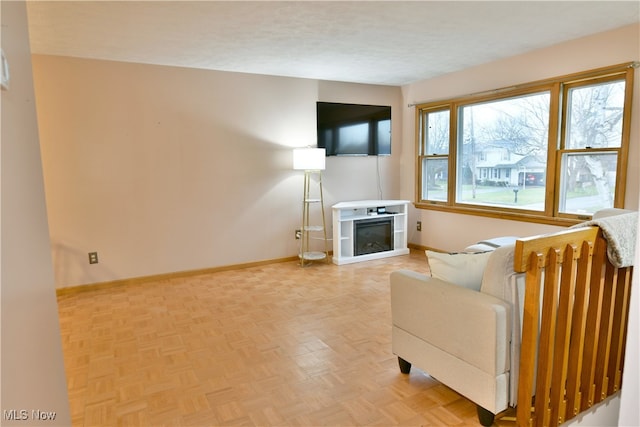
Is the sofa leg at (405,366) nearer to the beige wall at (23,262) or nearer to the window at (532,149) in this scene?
the beige wall at (23,262)

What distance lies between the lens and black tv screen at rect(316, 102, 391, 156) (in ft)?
17.1

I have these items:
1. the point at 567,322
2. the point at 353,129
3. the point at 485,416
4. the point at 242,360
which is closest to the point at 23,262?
the point at 242,360

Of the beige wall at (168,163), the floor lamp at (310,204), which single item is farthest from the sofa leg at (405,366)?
the beige wall at (168,163)

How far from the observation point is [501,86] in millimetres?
4355

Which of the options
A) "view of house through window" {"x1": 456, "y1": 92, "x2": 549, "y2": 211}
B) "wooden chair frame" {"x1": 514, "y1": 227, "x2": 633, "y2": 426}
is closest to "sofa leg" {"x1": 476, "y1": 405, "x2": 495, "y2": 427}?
"wooden chair frame" {"x1": 514, "y1": 227, "x2": 633, "y2": 426}

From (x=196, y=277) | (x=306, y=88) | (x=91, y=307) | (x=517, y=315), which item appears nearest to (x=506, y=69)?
(x=306, y=88)

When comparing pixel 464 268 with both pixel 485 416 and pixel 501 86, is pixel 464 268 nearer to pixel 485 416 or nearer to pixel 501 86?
pixel 485 416

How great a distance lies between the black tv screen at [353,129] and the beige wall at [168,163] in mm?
146

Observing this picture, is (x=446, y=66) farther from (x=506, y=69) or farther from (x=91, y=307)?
(x=91, y=307)

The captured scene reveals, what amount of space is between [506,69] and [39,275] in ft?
14.9

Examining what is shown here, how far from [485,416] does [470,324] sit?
46 cm

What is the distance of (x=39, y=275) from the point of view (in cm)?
128

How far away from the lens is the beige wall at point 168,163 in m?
3.90

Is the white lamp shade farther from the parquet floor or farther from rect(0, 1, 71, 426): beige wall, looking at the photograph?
rect(0, 1, 71, 426): beige wall
